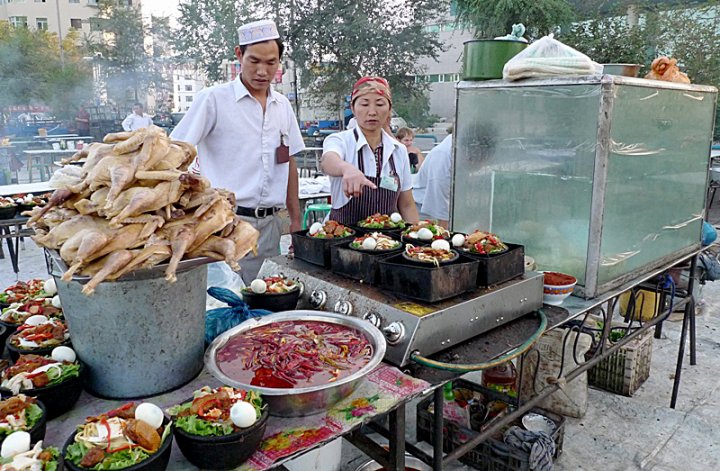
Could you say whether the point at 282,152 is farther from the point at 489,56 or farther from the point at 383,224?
the point at 489,56

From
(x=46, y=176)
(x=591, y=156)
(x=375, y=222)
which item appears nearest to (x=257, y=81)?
(x=375, y=222)

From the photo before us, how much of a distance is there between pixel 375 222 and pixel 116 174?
4.85 feet

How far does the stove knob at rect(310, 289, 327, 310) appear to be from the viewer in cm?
198

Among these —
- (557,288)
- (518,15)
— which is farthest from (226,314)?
(518,15)

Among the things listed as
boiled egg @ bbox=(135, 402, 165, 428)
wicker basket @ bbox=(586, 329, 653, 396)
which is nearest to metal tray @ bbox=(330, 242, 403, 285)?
boiled egg @ bbox=(135, 402, 165, 428)

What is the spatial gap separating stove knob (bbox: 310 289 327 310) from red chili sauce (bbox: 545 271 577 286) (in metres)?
0.98

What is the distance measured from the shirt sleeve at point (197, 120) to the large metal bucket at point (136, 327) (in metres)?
1.58

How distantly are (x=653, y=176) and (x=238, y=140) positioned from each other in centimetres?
226

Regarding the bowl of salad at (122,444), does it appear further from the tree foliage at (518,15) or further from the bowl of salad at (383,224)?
the tree foliage at (518,15)

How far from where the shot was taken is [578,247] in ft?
8.08

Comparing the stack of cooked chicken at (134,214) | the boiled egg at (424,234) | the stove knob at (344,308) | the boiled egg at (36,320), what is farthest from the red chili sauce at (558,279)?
the boiled egg at (36,320)

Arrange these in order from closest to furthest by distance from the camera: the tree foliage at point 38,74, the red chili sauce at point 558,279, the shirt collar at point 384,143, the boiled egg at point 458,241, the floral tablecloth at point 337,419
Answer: the floral tablecloth at point 337,419 → the boiled egg at point 458,241 → the red chili sauce at point 558,279 → the shirt collar at point 384,143 → the tree foliage at point 38,74

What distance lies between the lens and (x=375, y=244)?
81.0 inches

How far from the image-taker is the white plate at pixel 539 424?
9.61ft
